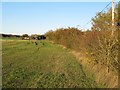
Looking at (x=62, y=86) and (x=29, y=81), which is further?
(x=29, y=81)

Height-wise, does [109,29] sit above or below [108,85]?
above

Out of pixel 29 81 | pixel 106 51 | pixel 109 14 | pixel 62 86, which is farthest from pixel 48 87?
pixel 109 14

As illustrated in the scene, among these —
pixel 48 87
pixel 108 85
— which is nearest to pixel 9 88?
pixel 48 87

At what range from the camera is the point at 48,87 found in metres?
4.43

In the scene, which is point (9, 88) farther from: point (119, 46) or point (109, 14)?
point (109, 14)

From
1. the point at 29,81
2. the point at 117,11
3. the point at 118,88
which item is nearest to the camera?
the point at 118,88

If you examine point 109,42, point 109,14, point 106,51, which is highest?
point 109,14

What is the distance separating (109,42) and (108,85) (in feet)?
5.75

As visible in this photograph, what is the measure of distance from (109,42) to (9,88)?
14.4 ft

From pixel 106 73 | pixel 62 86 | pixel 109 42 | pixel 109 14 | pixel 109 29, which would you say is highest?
pixel 109 14

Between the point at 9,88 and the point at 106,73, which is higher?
the point at 106,73

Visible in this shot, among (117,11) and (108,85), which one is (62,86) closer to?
(108,85)

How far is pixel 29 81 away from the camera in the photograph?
492cm

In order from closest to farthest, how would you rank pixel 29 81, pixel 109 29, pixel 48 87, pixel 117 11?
1. pixel 48 87
2. pixel 29 81
3. pixel 109 29
4. pixel 117 11
